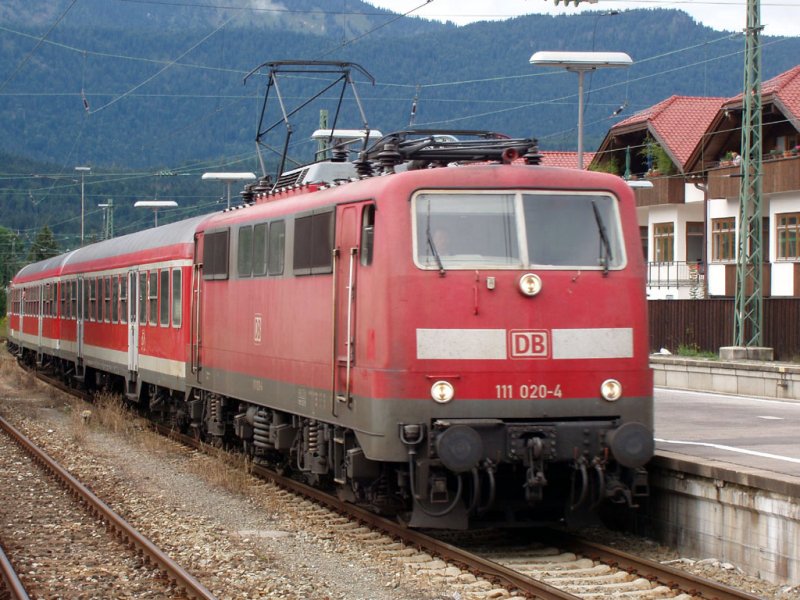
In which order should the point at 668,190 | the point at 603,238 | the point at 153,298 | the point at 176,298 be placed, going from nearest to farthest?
the point at 603,238, the point at 176,298, the point at 153,298, the point at 668,190

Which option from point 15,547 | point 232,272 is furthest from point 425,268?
point 232,272

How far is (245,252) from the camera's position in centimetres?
1532

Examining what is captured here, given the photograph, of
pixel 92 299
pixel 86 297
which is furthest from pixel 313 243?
pixel 86 297

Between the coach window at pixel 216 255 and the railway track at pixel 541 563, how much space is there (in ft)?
13.3

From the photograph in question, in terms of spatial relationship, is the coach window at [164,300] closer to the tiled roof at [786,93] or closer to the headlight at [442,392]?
the headlight at [442,392]

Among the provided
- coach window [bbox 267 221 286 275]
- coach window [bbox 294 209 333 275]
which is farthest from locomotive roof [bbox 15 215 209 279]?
coach window [bbox 294 209 333 275]

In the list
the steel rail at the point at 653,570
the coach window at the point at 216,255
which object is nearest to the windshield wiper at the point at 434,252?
the steel rail at the point at 653,570

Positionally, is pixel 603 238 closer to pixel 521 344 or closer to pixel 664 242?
pixel 521 344

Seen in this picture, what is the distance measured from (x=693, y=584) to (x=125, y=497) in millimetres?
7436

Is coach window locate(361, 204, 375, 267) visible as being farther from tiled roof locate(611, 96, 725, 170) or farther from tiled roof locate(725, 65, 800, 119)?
tiled roof locate(611, 96, 725, 170)

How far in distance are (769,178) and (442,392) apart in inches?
1256

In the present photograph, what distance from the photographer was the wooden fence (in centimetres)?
3219

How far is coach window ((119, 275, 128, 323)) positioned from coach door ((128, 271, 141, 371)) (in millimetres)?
333

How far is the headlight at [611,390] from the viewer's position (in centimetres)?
1115
